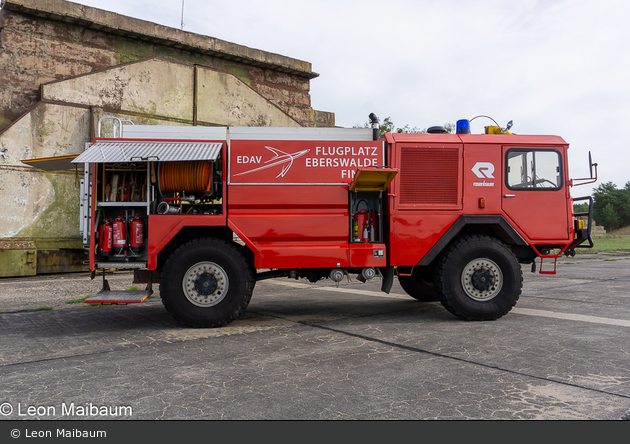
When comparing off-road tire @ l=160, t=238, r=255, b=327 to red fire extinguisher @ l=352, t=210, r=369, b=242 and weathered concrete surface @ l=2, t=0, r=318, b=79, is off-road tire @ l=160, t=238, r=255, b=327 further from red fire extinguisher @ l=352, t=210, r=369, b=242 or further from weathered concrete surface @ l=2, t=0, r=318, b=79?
weathered concrete surface @ l=2, t=0, r=318, b=79

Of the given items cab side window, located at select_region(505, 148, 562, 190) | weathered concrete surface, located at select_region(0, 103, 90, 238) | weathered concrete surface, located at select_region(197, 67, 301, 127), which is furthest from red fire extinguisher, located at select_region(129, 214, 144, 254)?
weathered concrete surface, located at select_region(197, 67, 301, 127)

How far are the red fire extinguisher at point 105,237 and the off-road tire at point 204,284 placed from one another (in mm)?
846

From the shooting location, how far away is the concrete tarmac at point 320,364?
339 centimetres

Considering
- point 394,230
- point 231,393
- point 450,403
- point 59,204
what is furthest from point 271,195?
point 59,204

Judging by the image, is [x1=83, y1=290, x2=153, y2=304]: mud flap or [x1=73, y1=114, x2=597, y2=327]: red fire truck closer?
[x1=83, y1=290, x2=153, y2=304]: mud flap

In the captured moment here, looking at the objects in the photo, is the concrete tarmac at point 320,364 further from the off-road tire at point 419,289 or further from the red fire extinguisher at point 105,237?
Answer: the red fire extinguisher at point 105,237

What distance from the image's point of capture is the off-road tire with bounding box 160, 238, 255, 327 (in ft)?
20.2

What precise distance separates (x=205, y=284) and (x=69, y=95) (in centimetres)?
1039

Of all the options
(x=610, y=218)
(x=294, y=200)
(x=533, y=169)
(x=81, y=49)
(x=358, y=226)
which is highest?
(x=81, y=49)

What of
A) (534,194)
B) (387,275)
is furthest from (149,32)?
(534,194)

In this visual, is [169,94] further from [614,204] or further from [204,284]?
[614,204]

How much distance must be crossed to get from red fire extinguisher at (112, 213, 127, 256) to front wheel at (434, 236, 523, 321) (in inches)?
174

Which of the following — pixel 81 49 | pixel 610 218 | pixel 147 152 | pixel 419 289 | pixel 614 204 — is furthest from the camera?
pixel 614 204

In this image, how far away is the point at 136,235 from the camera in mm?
6414
